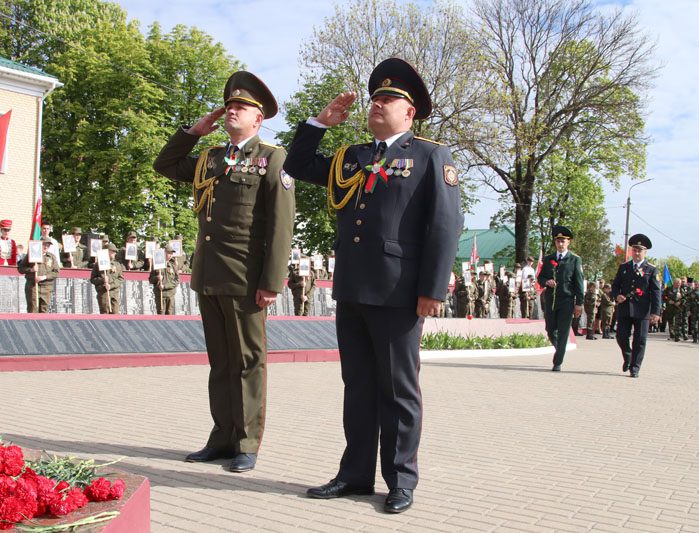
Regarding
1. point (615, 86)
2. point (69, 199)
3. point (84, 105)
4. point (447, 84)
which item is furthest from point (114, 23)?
point (615, 86)

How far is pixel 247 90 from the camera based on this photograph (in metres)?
5.02

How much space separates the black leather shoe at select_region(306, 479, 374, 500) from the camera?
4195mm

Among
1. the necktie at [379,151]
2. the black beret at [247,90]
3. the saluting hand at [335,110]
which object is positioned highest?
the black beret at [247,90]

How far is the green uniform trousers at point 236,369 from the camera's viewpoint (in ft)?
16.1

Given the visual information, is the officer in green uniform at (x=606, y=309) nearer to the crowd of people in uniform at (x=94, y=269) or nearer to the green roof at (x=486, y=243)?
the crowd of people in uniform at (x=94, y=269)

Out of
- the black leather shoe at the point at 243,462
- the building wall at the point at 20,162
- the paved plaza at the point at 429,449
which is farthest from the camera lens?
the building wall at the point at 20,162

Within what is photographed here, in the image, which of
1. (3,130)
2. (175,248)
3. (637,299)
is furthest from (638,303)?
(3,130)

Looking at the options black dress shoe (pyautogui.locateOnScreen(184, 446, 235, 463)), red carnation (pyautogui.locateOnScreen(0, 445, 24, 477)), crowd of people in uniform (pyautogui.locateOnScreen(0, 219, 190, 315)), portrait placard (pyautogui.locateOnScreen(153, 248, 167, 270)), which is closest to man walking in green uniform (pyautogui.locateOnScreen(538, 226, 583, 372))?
portrait placard (pyautogui.locateOnScreen(153, 248, 167, 270))

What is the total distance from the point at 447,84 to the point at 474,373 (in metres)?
24.1

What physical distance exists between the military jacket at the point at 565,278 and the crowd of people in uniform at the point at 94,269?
825cm

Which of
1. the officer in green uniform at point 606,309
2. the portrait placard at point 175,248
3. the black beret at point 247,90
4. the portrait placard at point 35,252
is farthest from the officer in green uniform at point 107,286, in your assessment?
the officer in green uniform at point 606,309

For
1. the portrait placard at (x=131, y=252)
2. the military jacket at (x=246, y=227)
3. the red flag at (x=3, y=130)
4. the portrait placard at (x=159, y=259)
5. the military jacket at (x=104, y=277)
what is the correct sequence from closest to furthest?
1. the military jacket at (x=246, y=227)
2. the military jacket at (x=104, y=277)
3. the portrait placard at (x=159, y=259)
4. the portrait placard at (x=131, y=252)
5. the red flag at (x=3, y=130)

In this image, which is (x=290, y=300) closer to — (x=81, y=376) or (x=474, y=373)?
(x=474, y=373)

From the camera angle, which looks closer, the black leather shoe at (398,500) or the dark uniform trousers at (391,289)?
the black leather shoe at (398,500)
